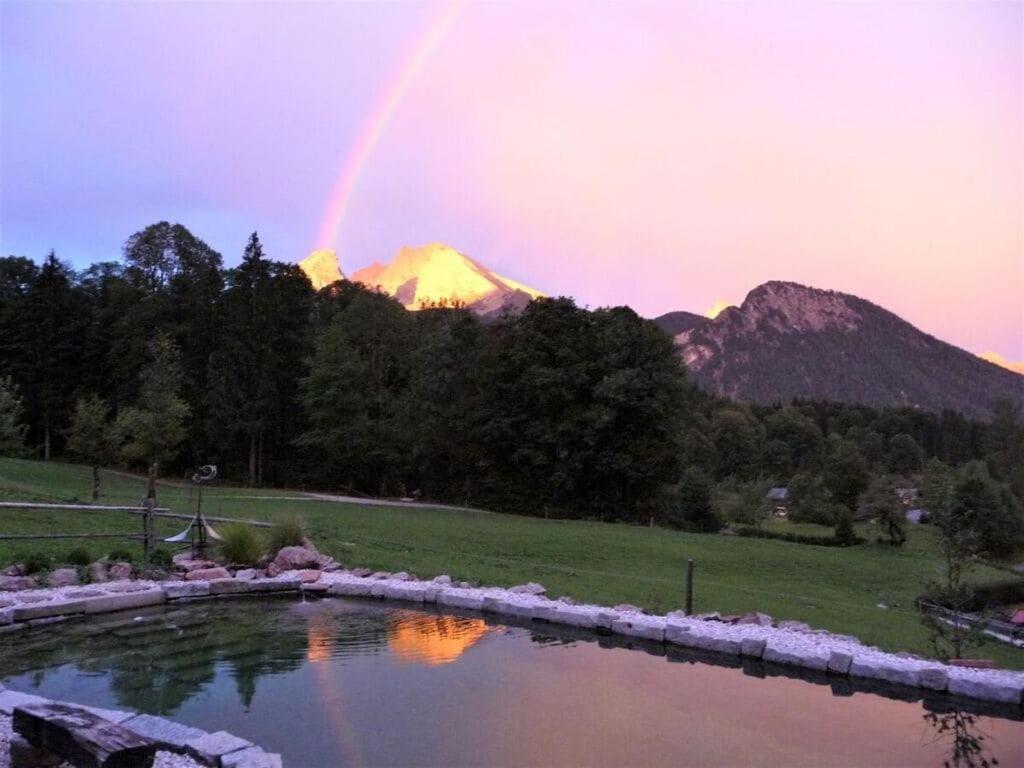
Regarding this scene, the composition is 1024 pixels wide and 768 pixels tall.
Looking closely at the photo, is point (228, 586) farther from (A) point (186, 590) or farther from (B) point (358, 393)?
(B) point (358, 393)

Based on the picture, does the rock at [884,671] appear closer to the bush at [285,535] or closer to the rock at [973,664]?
the rock at [973,664]

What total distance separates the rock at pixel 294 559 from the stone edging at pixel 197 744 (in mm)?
8639

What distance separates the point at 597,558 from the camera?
23906 mm

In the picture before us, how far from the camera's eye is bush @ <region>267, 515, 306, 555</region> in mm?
16250

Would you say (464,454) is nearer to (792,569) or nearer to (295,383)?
(295,383)

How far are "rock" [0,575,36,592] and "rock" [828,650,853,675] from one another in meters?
11.4

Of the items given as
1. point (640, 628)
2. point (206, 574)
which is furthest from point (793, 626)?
point (206, 574)

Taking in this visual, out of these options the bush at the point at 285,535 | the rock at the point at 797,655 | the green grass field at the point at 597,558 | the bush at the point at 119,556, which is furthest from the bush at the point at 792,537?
the rock at the point at 797,655

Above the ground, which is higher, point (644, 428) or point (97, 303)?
Answer: point (97, 303)

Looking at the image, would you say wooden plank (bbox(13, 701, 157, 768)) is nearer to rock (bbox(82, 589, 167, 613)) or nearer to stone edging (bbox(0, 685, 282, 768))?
stone edging (bbox(0, 685, 282, 768))

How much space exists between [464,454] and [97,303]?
37.1m

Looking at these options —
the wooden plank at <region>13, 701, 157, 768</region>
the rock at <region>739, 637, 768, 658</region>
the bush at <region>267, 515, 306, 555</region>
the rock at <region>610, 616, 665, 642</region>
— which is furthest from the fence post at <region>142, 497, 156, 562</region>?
the rock at <region>739, 637, 768, 658</region>

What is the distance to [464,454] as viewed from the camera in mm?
46500

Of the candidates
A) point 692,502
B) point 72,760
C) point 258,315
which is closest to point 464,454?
point 692,502
